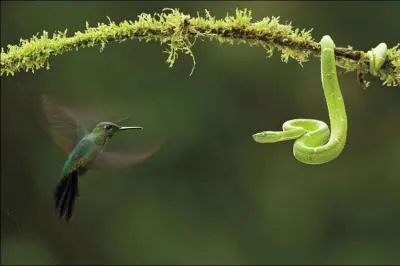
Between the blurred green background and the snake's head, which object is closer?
the snake's head

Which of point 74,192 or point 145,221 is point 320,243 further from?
point 74,192

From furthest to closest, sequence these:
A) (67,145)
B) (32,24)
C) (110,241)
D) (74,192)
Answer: (110,241)
(32,24)
(67,145)
(74,192)

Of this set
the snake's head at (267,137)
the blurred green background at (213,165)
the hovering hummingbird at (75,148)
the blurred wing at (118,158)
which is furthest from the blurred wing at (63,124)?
the blurred green background at (213,165)

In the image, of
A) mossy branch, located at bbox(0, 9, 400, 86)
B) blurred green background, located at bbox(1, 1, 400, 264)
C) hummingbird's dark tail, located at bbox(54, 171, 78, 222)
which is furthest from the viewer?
blurred green background, located at bbox(1, 1, 400, 264)

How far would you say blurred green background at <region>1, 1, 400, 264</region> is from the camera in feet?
16.6

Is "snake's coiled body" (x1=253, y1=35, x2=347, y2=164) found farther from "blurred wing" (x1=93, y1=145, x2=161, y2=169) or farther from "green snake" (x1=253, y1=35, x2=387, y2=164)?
"blurred wing" (x1=93, y1=145, x2=161, y2=169)

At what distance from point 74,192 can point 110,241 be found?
11.6 feet

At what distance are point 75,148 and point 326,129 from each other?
699mm

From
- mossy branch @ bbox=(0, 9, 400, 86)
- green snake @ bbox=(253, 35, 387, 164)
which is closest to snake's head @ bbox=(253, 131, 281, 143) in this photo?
green snake @ bbox=(253, 35, 387, 164)

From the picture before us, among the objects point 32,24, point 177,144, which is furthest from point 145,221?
point 32,24

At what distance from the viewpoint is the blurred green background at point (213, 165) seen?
5.07 meters

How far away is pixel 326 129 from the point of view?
4.89 ft

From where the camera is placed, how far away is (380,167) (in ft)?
17.6

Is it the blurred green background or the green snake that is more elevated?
the blurred green background
